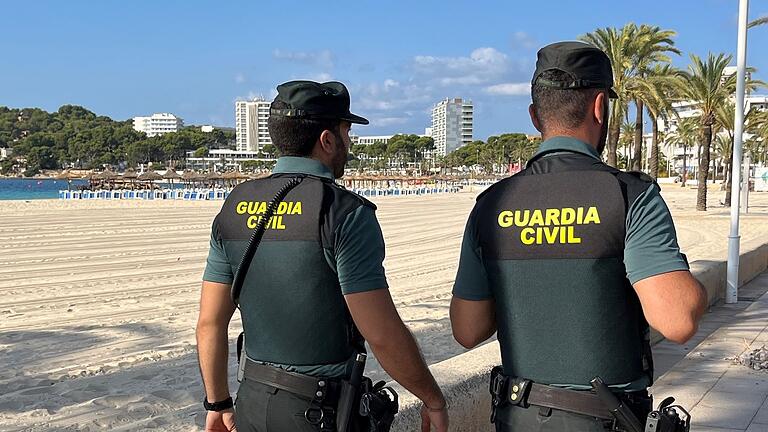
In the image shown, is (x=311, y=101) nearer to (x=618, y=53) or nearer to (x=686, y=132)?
(x=618, y=53)

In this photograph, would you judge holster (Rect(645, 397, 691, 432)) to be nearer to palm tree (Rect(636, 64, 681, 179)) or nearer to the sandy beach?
the sandy beach

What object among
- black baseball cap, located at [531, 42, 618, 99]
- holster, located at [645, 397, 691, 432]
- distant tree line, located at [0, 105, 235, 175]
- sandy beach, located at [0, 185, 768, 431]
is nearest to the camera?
holster, located at [645, 397, 691, 432]

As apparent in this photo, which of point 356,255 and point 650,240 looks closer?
point 650,240

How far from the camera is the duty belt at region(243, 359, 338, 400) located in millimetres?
2123

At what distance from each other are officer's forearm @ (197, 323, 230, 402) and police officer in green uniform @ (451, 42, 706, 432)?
0.90 m

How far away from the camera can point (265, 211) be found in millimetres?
2191

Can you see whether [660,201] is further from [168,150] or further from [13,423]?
[168,150]

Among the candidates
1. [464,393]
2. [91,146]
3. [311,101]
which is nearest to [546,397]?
[311,101]

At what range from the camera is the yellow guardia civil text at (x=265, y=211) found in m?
2.14

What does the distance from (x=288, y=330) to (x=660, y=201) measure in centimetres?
114

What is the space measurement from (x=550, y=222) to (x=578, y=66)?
46 cm

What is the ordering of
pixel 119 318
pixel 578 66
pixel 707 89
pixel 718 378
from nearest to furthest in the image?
pixel 578 66, pixel 718 378, pixel 119 318, pixel 707 89

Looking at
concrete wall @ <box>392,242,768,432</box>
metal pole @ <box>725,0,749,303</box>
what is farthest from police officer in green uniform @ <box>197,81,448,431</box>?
metal pole @ <box>725,0,749,303</box>

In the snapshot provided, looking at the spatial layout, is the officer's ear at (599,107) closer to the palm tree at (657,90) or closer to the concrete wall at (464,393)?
the concrete wall at (464,393)
